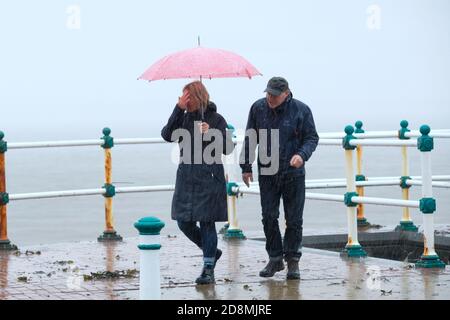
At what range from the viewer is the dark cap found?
11.8m

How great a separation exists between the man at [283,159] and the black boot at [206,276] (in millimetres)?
491

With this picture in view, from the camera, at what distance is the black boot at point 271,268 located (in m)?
12.0

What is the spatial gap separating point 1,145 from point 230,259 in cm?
299

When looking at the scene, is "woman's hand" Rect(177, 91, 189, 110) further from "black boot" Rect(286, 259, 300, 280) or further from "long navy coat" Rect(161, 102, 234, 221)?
"black boot" Rect(286, 259, 300, 280)

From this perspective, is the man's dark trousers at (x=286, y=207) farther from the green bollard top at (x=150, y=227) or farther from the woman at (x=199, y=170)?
the green bollard top at (x=150, y=227)

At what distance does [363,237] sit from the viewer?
1544 cm

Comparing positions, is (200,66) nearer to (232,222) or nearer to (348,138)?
(348,138)

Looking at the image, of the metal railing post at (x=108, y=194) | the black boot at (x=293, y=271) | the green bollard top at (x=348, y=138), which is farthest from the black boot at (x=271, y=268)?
the metal railing post at (x=108, y=194)

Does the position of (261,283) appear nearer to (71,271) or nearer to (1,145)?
(71,271)

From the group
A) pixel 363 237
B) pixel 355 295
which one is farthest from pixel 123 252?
pixel 355 295

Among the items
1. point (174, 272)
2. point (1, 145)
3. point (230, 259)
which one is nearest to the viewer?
point (174, 272)

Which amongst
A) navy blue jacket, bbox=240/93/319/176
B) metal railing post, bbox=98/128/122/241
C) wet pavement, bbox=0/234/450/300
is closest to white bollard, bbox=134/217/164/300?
wet pavement, bbox=0/234/450/300

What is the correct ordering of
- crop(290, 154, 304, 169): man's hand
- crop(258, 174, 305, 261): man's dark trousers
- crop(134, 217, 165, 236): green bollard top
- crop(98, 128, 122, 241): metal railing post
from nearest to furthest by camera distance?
crop(134, 217, 165, 236): green bollard top < crop(290, 154, 304, 169): man's hand < crop(258, 174, 305, 261): man's dark trousers < crop(98, 128, 122, 241): metal railing post

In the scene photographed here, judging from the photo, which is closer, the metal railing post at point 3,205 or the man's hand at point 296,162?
the man's hand at point 296,162
